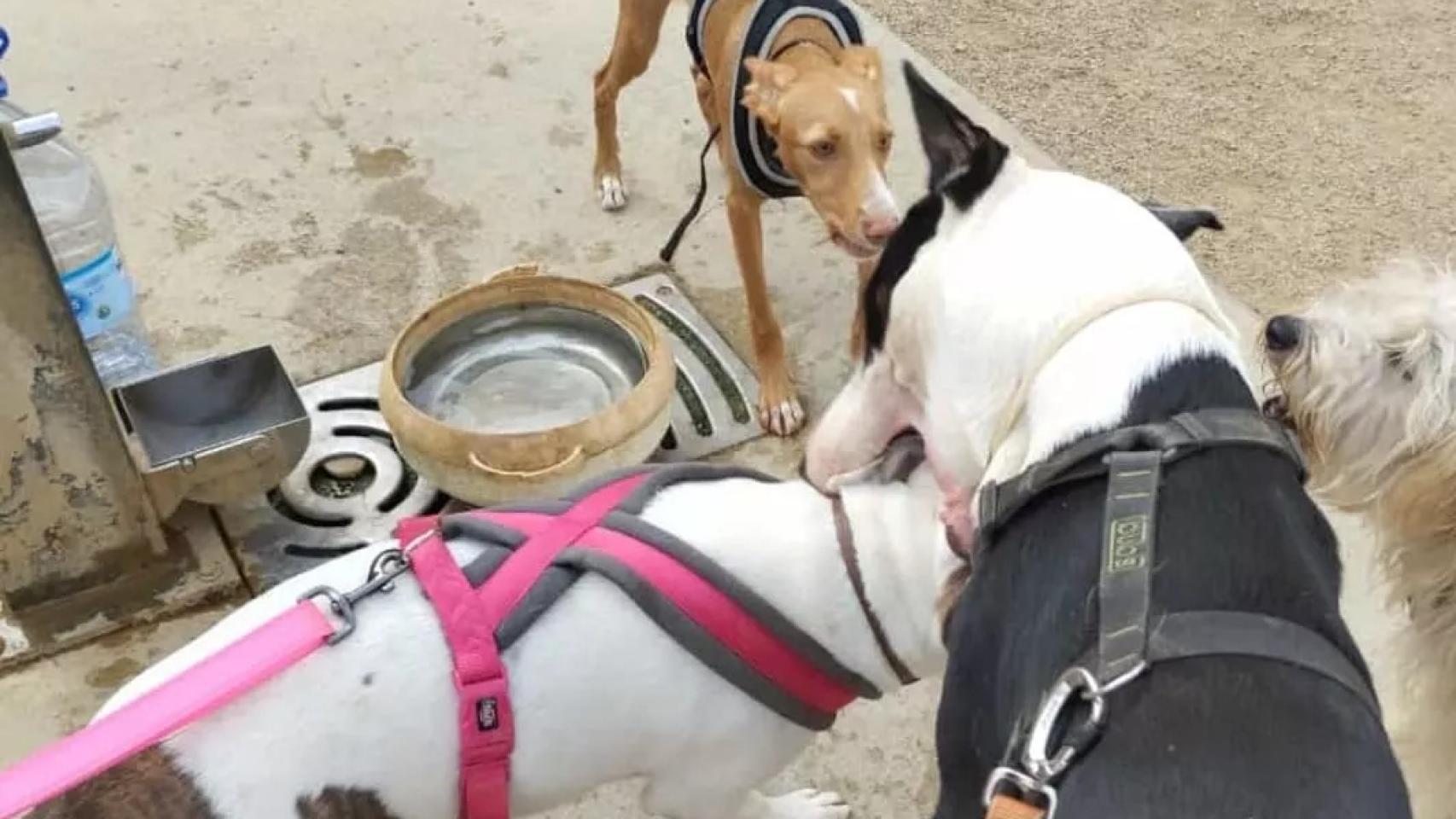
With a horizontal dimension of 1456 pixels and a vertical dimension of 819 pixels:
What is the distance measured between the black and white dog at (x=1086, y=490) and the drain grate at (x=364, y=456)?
1052 mm

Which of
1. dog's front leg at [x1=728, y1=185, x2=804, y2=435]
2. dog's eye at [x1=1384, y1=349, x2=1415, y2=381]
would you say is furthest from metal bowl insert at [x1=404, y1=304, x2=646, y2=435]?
dog's eye at [x1=1384, y1=349, x2=1415, y2=381]

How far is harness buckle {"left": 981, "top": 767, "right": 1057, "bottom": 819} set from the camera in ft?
3.58

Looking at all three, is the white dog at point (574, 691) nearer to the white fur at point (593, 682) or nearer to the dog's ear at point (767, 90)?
the white fur at point (593, 682)

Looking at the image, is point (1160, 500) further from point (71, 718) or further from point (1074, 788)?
point (71, 718)

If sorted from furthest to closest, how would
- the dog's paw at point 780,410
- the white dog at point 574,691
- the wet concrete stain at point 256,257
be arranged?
the wet concrete stain at point 256,257 < the dog's paw at point 780,410 < the white dog at point 574,691

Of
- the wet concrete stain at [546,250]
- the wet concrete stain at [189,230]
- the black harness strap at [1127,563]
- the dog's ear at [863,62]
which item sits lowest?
the wet concrete stain at [546,250]

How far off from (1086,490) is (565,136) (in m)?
2.36

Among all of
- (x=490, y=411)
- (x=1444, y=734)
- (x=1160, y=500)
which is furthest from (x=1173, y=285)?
(x=490, y=411)

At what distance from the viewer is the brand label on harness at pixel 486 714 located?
4.91 feet

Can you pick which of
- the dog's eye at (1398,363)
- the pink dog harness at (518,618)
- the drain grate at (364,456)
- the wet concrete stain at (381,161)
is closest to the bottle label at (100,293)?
the drain grate at (364,456)

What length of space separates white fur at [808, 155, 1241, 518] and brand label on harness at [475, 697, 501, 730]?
50cm

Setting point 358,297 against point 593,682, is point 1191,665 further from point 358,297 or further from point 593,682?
point 358,297

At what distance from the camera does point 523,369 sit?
2.63 meters

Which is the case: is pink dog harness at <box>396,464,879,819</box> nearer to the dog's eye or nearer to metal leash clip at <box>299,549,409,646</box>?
metal leash clip at <box>299,549,409,646</box>
